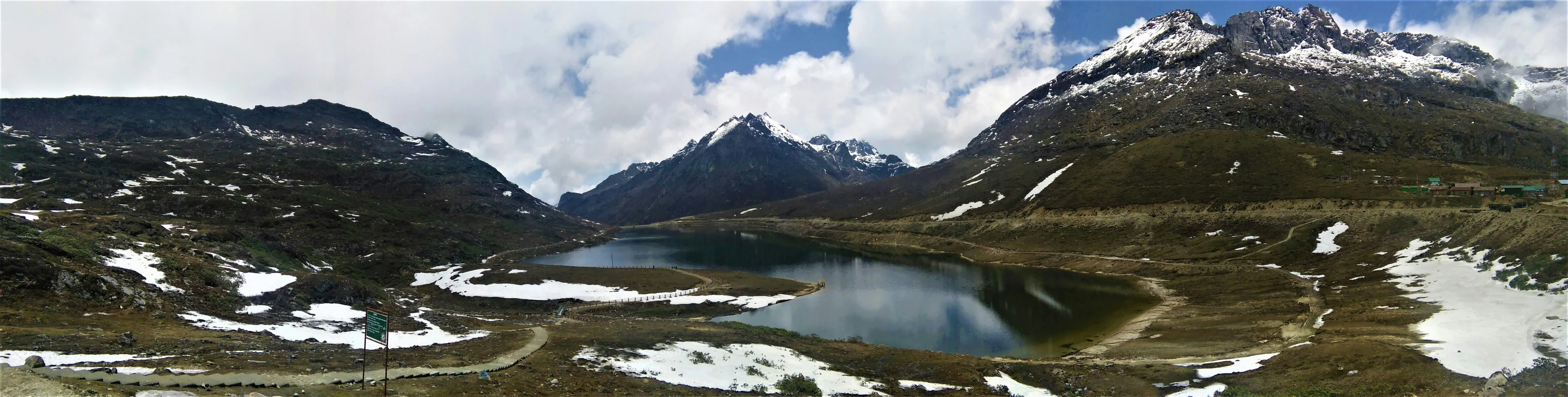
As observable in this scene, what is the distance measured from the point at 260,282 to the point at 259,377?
34426mm

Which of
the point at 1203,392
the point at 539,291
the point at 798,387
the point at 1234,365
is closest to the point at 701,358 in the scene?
the point at 798,387

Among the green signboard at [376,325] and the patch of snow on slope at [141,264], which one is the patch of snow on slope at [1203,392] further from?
the patch of snow on slope at [141,264]

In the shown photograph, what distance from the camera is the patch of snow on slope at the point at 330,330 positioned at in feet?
113

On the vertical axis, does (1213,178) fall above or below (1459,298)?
above

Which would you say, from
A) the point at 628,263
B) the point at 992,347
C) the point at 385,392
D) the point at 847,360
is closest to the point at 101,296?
the point at 385,392

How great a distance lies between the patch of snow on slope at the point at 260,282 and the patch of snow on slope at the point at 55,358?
81.7 feet

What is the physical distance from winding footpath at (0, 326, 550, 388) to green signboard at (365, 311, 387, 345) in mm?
1519

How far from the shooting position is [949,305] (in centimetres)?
7288

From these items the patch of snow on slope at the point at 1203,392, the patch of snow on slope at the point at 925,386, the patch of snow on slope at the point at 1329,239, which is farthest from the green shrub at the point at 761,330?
the patch of snow on slope at the point at 1329,239

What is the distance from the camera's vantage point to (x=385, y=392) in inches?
817

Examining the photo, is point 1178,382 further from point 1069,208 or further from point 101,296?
point 1069,208

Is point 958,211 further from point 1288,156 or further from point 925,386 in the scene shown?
point 925,386

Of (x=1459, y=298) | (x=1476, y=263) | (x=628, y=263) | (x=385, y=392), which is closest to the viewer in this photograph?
(x=385, y=392)

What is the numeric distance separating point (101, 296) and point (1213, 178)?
172511 mm
